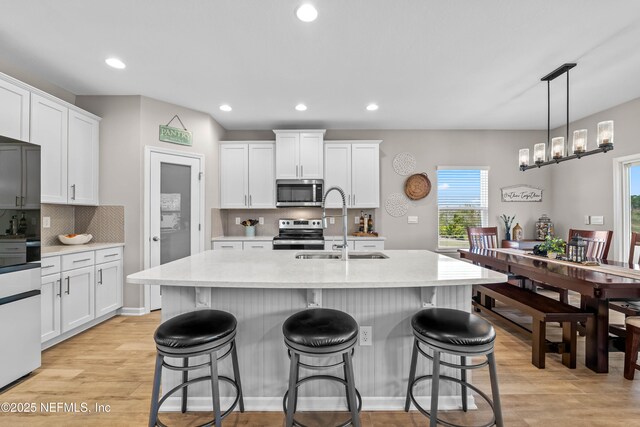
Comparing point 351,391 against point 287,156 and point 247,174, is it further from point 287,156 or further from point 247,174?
point 247,174

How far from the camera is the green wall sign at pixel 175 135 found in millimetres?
3773

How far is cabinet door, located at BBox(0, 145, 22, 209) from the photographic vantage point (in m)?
2.01

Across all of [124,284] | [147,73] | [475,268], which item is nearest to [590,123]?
[475,268]

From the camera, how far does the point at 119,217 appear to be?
3.57 metres

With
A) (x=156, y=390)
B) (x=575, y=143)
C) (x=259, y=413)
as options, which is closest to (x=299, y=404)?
(x=259, y=413)

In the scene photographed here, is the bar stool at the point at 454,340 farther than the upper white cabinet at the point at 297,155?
No

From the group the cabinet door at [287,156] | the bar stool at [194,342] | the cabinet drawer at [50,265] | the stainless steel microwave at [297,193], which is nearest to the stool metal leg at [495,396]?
the bar stool at [194,342]

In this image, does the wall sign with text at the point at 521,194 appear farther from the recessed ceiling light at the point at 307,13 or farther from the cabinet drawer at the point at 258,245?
the recessed ceiling light at the point at 307,13

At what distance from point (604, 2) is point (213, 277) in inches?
123

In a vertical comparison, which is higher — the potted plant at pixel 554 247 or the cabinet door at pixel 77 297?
the potted plant at pixel 554 247

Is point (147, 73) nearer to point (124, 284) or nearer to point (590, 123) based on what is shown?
point (124, 284)

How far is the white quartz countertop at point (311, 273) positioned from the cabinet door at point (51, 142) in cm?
205

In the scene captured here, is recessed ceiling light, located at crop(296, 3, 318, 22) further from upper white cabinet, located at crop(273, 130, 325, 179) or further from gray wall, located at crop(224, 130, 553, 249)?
gray wall, located at crop(224, 130, 553, 249)

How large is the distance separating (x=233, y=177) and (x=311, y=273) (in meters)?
3.41
